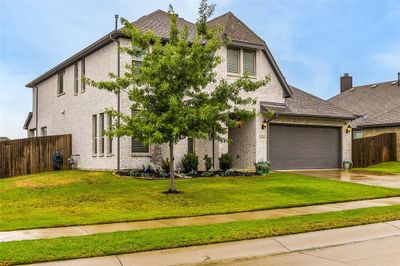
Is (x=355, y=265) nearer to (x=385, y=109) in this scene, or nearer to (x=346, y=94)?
(x=385, y=109)

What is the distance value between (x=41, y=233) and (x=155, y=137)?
5.22 m

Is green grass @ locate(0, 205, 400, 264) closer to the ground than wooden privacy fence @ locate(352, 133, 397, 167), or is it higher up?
closer to the ground

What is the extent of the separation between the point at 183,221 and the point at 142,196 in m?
4.18

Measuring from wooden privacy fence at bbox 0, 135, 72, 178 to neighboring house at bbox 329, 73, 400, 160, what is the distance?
63.2 ft

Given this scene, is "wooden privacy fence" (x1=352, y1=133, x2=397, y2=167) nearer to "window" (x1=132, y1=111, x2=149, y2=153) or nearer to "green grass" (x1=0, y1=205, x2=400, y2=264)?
"window" (x1=132, y1=111, x2=149, y2=153)

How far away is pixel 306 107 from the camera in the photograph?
27.4 meters

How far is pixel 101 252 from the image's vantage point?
26.9ft

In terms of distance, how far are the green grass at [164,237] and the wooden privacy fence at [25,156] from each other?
16.6 meters

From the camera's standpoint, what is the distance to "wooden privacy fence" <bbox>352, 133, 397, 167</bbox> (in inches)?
1196

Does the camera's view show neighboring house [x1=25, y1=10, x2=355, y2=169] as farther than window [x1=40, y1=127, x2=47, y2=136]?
No

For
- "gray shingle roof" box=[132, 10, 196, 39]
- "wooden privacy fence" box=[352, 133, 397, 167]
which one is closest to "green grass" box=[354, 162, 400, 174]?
"wooden privacy fence" box=[352, 133, 397, 167]

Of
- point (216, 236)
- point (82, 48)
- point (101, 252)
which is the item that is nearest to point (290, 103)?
point (82, 48)

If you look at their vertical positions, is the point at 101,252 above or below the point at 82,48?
below

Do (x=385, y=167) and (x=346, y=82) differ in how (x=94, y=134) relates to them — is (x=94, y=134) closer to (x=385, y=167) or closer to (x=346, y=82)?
(x=385, y=167)
